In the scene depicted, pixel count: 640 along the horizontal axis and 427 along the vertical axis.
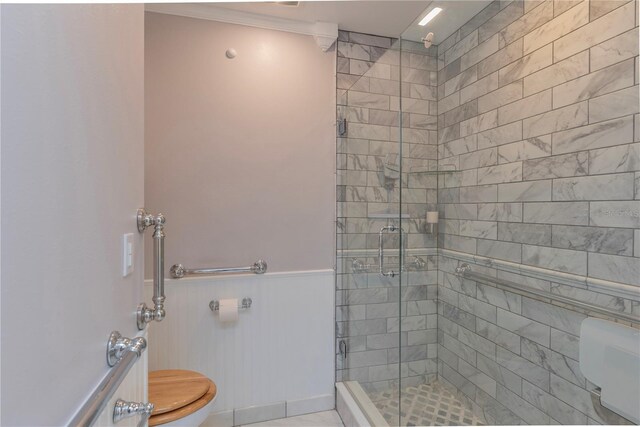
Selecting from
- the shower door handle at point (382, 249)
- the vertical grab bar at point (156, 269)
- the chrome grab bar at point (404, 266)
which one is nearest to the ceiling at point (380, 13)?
the shower door handle at point (382, 249)

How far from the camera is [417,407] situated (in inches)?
72.5

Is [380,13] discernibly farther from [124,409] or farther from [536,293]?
[124,409]

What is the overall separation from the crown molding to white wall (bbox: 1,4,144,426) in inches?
41.1

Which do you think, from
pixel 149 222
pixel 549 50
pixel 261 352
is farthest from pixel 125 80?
pixel 549 50

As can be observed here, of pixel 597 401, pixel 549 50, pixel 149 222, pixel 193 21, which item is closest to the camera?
pixel 149 222

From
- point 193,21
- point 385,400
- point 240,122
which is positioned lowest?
point 385,400

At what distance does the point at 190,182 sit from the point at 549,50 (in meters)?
2.04

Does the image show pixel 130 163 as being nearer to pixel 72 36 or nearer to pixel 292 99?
pixel 72 36

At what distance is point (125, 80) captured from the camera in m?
0.87

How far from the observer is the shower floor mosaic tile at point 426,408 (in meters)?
1.72

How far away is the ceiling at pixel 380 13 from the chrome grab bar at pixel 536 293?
1576 mm

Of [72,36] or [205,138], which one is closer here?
[72,36]

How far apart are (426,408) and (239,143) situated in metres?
2.01

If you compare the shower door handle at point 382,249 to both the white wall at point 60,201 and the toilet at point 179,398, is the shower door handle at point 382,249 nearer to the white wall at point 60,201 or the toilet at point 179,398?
the toilet at point 179,398
